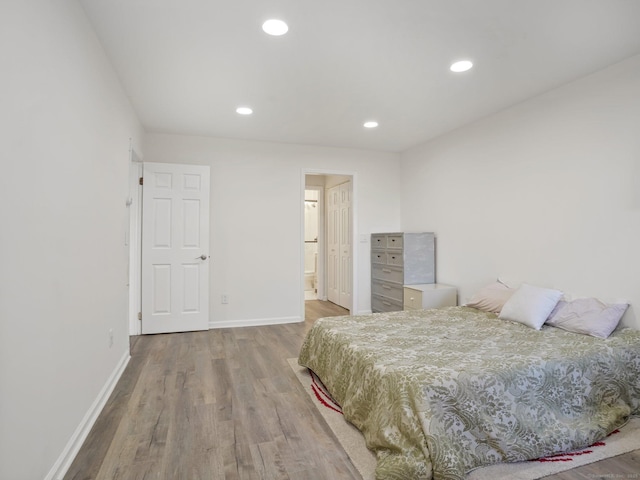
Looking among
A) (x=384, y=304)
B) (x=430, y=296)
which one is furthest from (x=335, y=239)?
(x=430, y=296)

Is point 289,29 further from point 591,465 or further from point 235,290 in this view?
point 235,290

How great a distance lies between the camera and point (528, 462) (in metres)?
1.83

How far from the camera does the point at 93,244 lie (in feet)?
7.41

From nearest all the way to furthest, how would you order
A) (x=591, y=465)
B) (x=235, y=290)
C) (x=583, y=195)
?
(x=591, y=465)
(x=583, y=195)
(x=235, y=290)

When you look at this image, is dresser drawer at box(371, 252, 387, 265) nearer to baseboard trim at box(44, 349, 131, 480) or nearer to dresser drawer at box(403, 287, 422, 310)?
dresser drawer at box(403, 287, 422, 310)

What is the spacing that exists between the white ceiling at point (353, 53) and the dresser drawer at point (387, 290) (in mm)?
2065

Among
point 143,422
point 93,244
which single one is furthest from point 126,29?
Result: point 143,422

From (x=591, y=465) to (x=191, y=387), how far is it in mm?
2511

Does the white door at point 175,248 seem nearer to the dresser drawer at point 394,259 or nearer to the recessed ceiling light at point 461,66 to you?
the dresser drawer at point 394,259

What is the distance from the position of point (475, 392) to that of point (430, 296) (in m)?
2.29

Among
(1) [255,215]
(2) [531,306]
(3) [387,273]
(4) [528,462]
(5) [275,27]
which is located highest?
(5) [275,27]

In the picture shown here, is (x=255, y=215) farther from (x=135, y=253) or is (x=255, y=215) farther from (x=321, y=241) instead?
(x=321, y=241)

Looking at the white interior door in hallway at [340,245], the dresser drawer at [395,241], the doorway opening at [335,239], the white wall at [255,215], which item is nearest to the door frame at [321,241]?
the doorway opening at [335,239]

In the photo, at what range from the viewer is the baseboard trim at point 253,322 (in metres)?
4.56
